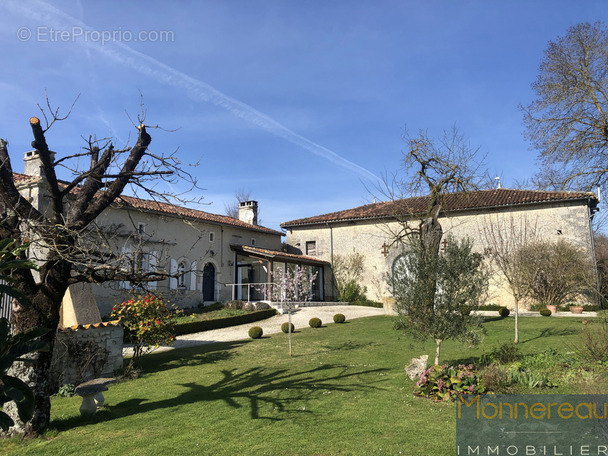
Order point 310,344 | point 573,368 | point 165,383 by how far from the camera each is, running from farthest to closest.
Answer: point 310,344 → point 165,383 → point 573,368

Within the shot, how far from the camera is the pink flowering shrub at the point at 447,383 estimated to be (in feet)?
23.1

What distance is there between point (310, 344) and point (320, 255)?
1711 cm

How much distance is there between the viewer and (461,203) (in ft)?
82.6

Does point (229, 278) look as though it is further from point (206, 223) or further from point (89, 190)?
point (89, 190)

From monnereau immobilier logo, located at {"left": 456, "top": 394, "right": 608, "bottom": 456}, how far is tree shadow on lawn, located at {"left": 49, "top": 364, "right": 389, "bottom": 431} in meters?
2.28

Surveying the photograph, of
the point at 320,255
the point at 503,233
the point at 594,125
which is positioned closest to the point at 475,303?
the point at 594,125

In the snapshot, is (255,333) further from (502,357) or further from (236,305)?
(502,357)

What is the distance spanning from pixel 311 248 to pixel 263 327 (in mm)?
13358

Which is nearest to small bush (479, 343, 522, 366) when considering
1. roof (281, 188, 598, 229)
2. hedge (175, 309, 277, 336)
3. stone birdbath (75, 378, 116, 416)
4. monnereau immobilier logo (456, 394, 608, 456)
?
monnereau immobilier logo (456, 394, 608, 456)

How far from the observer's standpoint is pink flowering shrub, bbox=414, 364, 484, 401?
7038mm

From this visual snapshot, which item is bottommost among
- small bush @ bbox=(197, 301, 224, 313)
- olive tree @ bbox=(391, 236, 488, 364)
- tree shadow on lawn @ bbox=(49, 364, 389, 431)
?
tree shadow on lawn @ bbox=(49, 364, 389, 431)

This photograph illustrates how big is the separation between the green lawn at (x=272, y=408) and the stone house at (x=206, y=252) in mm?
8276

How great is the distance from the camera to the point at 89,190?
6.84 m

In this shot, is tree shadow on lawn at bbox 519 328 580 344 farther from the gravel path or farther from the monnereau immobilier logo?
the gravel path
